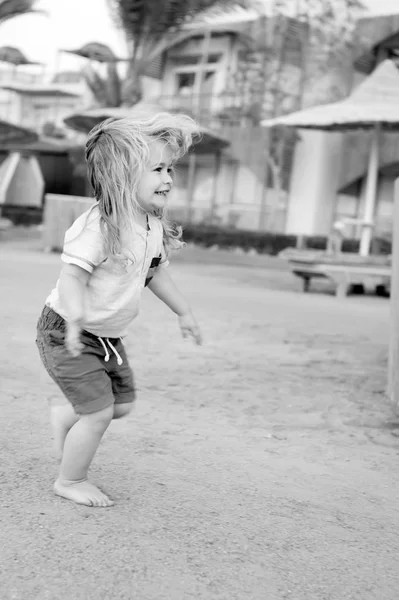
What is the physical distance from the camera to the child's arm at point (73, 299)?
8.34ft

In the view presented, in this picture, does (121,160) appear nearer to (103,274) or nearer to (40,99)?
(103,274)

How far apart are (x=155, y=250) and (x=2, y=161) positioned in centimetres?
3170

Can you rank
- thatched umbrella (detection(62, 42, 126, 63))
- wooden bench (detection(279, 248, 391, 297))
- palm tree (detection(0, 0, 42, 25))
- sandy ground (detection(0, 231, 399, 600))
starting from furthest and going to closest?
thatched umbrella (detection(62, 42, 126, 63)) < palm tree (detection(0, 0, 42, 25)) < wooden bench (detection(279, 248, 391, 297)) < sandy ground (detection(0, 231, 399, 600))

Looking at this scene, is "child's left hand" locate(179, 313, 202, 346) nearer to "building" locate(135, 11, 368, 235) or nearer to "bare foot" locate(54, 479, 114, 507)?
"bare foot" locate(54, 479, 114, 507)

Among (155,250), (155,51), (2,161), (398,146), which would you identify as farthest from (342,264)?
(2,161)

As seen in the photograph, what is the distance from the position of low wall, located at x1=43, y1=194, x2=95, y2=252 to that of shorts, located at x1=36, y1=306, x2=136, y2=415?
431 inches

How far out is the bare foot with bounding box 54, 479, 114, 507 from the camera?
2.59 m

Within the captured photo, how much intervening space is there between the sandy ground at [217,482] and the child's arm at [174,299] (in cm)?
51

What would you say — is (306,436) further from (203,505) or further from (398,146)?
(398,146)

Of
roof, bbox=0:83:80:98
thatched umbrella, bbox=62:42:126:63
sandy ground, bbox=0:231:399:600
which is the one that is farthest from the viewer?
roof, bbox=0:83:80:98

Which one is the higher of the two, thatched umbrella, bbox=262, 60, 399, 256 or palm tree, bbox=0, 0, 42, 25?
palm tree, bbox=0, 0, 42, 25

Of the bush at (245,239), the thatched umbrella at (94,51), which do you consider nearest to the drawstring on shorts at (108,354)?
the bush at (245,239)

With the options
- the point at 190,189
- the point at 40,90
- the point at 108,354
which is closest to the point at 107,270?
the point at 108,354

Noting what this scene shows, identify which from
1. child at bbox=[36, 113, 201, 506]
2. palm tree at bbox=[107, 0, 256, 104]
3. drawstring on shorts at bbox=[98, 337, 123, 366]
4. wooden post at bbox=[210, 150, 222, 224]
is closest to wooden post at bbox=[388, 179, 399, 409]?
child at bbox=[36, 113, 201, 506]
